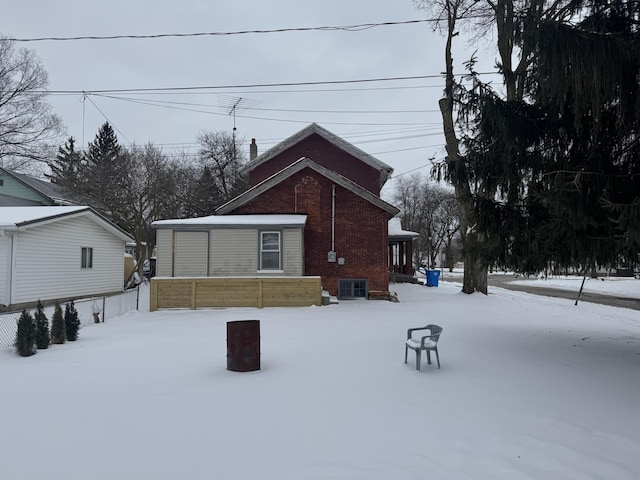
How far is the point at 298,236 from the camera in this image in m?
15.1

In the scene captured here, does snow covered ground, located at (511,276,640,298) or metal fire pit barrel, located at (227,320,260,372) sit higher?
metal fire pit barrel, located at (227,320,260,372)

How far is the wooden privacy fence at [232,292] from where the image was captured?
44.7 ft

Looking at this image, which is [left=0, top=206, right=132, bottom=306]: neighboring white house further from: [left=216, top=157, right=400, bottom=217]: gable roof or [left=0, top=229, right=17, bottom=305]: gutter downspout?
[left=216, top=157, right=400, bottom=217]: gable roof

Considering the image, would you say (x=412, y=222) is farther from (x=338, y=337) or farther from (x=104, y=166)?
(x=338, y=337)

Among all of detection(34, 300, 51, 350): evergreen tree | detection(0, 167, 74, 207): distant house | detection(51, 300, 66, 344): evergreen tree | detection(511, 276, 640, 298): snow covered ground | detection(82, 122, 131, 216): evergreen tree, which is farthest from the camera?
detection(0, 167, 74, 207): distant house

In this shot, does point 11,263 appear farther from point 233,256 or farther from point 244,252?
point 244,252

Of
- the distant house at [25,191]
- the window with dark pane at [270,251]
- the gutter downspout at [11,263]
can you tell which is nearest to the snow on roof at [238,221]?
the window with dark pane at [270,251]

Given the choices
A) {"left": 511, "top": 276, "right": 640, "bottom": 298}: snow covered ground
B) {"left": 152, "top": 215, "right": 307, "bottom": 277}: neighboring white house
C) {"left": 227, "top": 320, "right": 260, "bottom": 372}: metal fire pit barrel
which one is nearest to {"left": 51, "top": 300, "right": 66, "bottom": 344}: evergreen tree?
{"left": 227, "top": 320, "right": 260, "bottom": 372}: metal fire pit barrel

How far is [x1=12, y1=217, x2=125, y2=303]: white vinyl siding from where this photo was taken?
47.0ft

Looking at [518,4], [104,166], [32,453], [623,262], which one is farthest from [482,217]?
[104,166]

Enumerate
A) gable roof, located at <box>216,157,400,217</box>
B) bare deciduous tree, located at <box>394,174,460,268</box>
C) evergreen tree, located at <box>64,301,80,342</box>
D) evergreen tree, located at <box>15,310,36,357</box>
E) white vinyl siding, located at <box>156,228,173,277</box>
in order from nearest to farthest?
evergreen tree, located at <box>15,310,36,357</box>
evergreen tree, located at <box>64,301,80,342</box>
white vinyl siding, located at <box>156,228,173,277</box>
gable roof, located at <box>216,157,400,217</box>
bare deciduous tree, located at <box>394,174,460,268</box>

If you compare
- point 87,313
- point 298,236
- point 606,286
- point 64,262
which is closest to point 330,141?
point 298,236

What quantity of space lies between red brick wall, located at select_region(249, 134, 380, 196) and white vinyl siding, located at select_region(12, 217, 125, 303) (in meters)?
9.06

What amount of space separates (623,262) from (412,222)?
170 ft
